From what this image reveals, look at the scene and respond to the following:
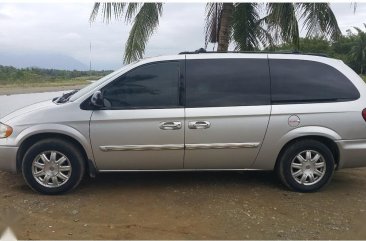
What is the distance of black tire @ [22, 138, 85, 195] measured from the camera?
5043mm

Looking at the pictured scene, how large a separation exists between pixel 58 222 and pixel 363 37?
73.5 metres

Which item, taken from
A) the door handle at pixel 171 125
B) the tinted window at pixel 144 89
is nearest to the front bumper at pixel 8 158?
the tinted window at pixel 144 89

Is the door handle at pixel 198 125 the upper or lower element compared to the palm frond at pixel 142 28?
lower

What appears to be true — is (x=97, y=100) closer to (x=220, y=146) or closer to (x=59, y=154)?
(x=59, y=154)

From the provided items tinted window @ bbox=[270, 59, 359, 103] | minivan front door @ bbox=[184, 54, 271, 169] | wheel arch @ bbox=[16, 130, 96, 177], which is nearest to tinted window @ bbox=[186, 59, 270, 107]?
minivan front door @ bbox=[184, 54, 271, 169]

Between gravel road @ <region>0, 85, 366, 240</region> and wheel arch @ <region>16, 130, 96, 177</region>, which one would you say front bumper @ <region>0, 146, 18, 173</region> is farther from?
gravel road @ <region>0, 85, 366, 240</region>

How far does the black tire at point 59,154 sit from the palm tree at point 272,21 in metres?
5.19

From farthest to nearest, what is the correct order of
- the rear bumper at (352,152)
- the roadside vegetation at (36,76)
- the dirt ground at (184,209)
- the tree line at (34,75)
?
the tree line at (34,75)
the roadside vegetation at (36,76)
the rear bumper at (352,152)
the dirt ground at (184,209)

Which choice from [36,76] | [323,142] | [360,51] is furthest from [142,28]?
[360,51]

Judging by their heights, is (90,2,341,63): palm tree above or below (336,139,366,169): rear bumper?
above

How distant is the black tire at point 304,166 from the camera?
5.32m

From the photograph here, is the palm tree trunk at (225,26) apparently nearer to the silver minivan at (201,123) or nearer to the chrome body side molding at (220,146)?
the silver minivan at (201,123)

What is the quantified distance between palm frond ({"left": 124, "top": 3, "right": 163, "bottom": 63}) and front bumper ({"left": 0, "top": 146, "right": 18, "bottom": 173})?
4.98 m

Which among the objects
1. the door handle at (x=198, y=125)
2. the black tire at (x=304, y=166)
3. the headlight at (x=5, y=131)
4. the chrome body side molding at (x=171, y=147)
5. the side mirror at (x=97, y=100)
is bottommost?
the black tire at (x=304, y=166)
